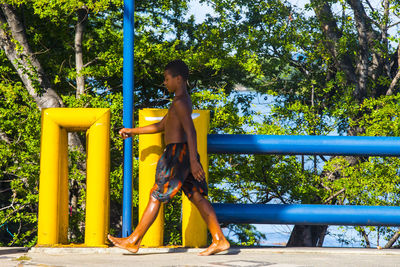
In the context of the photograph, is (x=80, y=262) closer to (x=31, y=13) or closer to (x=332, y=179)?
(x=332, y=179)

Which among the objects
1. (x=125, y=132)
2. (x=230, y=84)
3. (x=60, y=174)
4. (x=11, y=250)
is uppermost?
(x=230, y=84)

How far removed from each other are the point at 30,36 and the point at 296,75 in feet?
17.2

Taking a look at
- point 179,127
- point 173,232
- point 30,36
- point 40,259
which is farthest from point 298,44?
point 40,259

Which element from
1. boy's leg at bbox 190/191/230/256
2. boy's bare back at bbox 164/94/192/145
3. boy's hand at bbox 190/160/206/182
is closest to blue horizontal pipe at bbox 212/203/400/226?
boy's leg at bbox 190/191/230/256

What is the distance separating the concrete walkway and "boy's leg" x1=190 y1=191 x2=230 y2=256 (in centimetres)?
7

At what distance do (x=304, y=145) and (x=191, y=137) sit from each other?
3.12 feet

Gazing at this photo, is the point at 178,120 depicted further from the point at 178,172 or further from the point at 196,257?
the point at 196,257

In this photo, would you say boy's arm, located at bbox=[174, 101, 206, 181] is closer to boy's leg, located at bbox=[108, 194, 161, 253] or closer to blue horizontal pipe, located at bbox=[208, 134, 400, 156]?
boy's leg, located at bbox=[108, 194, 161, 253]

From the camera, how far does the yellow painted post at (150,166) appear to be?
443 cm

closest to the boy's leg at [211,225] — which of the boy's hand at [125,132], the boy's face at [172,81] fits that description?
the boy's hand at [125,132]

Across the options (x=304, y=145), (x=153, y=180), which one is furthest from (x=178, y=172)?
(x=304, y=145)

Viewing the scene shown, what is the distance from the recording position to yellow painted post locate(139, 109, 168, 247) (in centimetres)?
443

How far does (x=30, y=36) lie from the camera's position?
10.6 meters

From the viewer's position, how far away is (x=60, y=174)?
4363mm
